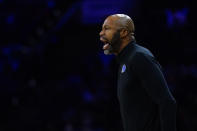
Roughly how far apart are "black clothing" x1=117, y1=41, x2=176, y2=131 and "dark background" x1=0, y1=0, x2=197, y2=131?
276cm

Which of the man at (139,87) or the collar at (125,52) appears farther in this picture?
the collar at (125,52)

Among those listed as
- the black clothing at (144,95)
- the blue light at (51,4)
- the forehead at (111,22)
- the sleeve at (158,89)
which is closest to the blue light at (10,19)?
the blue light at (51,4)

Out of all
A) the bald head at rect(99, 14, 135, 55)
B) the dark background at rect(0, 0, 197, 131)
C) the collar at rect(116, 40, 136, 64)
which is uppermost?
the bald head at rect(99, 14, 135, 55)

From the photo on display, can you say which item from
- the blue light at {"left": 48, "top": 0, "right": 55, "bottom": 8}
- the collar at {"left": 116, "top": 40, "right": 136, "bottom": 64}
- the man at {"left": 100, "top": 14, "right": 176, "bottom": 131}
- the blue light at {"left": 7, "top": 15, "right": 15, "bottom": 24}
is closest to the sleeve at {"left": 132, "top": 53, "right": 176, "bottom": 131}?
the man at {"left": 100, "top": 14, "right": 176, "bottom": 131}

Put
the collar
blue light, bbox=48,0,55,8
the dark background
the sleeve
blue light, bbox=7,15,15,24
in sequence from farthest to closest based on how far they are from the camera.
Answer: blue light, bbox=48,0,55,8 → blue light, bbox=7,15,15,24 → the dark background → the collar → the sleeve

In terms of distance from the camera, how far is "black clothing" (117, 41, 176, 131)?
7.41 ft

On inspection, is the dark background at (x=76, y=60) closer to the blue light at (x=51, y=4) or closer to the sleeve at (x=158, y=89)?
the blue light at (x=51, y=4)

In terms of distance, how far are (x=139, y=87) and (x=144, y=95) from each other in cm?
5

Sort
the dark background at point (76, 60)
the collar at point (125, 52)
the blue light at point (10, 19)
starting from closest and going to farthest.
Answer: the collar at point (125, 52)
the dark background at point (76, 60)
the blue light at point (10, 19)

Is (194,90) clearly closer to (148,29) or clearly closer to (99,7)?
(148,29)

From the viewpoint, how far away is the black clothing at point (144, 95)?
2260mm

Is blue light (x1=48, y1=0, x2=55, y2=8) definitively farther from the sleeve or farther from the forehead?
the sleeve

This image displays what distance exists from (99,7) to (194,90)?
172 centimetres

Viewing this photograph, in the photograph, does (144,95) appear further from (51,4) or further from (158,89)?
(51,4)
